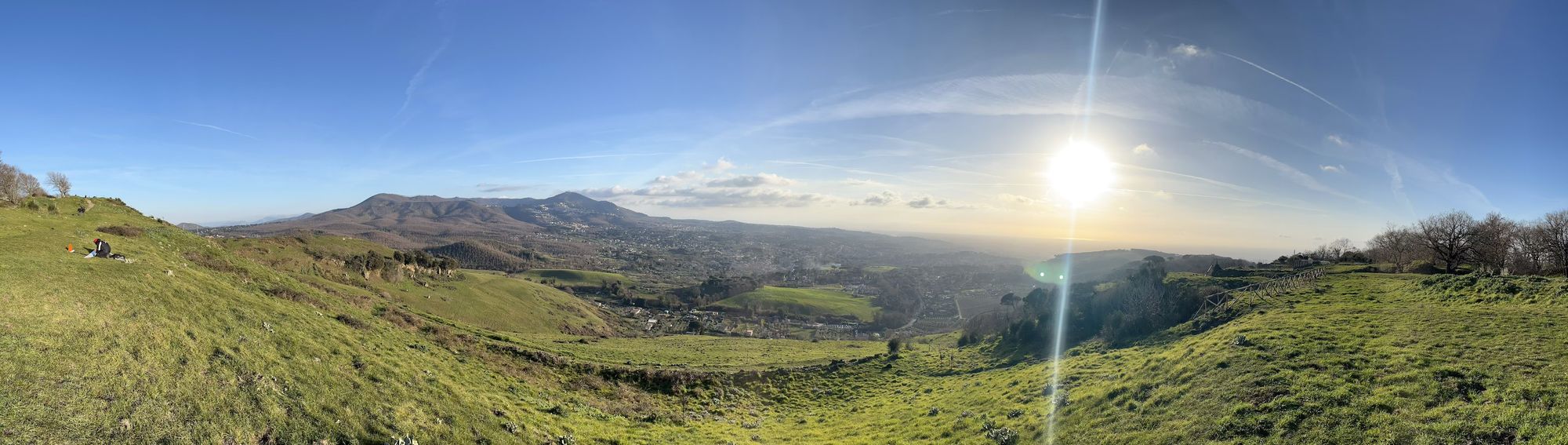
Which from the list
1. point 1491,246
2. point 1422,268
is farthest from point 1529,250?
point 1422,268

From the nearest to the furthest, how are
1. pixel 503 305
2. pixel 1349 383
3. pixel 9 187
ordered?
1. pixel 1349 383
2. pixel 9 187
3. pixel 503 305

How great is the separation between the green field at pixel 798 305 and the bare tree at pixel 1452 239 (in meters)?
129

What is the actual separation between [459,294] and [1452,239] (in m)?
134

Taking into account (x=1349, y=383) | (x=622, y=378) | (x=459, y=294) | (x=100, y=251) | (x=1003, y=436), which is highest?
(x=100, y=251)

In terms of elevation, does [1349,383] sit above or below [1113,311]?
above

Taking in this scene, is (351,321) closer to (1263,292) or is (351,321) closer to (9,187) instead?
(9,187)

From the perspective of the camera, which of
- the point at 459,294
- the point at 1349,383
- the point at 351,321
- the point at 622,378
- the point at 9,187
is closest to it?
the point at 1349,383

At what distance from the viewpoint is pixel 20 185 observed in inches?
1781

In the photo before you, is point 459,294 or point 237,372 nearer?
point 237,372

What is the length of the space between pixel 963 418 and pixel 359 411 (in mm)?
23635

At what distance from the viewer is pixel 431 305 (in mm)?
67375

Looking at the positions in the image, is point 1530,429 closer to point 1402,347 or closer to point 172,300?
point 1402,347

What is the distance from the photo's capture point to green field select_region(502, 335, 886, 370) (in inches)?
1853

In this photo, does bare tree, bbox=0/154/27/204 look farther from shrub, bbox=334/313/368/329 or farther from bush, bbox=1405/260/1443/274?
bush, bbox=1405/260/1443/274
